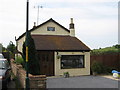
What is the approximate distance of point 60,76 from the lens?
20.5m

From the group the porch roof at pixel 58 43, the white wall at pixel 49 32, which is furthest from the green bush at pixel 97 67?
the white wall at pixel 49 32

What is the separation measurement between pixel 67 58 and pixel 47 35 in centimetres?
481

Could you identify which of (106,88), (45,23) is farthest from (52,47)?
(106,88)

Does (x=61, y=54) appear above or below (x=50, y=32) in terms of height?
below

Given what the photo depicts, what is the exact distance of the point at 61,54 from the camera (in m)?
21.2

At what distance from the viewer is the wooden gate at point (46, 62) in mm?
20391

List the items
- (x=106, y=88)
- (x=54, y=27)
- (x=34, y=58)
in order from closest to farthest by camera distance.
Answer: (x=34, y=58)
(x=106, y=88)
(x=54, y=27)

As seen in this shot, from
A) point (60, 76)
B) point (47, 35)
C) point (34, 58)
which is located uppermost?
point (47, 35)

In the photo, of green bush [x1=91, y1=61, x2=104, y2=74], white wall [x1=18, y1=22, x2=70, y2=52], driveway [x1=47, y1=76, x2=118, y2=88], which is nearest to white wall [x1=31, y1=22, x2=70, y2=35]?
white wall [x1=18, y1=22, x2=70, y2=52]

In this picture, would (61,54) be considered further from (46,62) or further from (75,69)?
(75,69)

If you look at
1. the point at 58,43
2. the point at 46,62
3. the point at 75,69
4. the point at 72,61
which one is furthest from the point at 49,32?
the point at 75,69

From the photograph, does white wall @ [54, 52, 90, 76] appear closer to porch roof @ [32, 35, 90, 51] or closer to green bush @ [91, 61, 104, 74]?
porch roof @ [32, 35, 90, 51]

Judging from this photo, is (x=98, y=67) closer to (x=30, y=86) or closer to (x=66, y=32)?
(x=66, y=32)

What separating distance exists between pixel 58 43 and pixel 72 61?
102 inches
